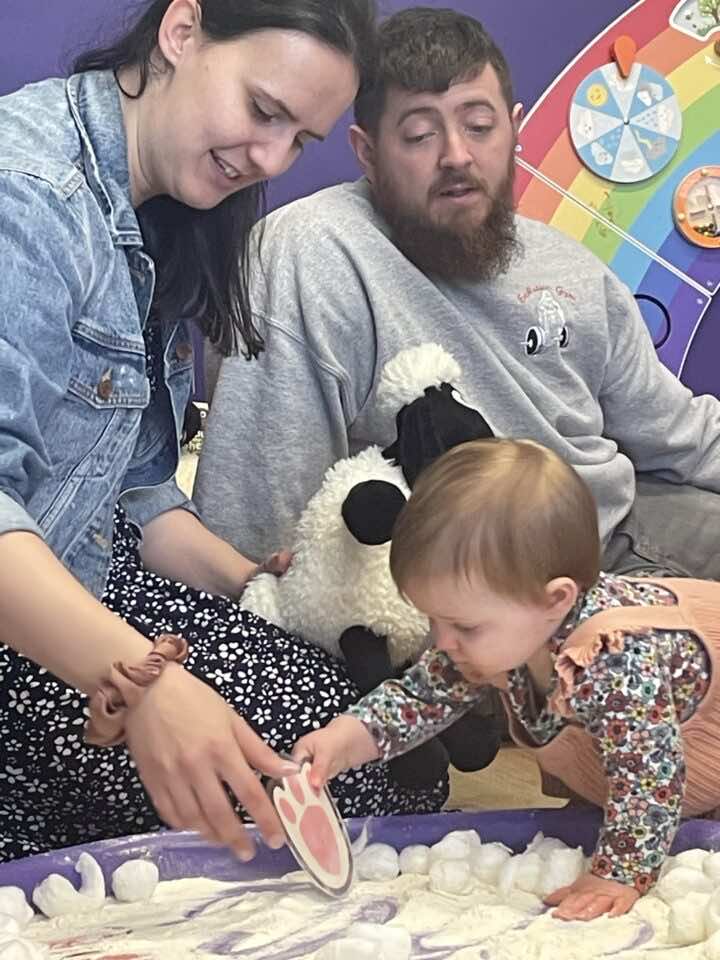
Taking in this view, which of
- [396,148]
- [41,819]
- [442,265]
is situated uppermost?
[396,148]

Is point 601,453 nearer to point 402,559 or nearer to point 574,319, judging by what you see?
point 574,319

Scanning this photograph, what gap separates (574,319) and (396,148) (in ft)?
1.13

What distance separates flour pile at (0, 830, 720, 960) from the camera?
0.93m

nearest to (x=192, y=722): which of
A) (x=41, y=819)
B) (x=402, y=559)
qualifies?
(x=402, y=559)

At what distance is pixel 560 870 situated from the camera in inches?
41.7

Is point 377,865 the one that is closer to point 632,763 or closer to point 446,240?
point 632,763

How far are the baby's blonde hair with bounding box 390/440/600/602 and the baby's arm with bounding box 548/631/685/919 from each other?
0.30 ft

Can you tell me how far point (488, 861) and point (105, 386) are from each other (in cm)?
54

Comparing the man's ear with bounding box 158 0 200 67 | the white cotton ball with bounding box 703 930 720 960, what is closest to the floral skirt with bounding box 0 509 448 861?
the white cotton ball with bounding box 703 930 720 960

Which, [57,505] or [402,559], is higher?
[402,559]

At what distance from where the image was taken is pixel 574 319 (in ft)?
5.92

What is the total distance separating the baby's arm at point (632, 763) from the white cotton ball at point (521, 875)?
3 centimetres

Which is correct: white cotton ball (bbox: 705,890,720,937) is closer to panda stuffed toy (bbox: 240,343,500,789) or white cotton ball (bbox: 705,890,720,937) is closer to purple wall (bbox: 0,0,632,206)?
panda stuffed toy (bbox: 240,343,500,789)

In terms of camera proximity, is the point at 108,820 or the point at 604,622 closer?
the point at 604,622
